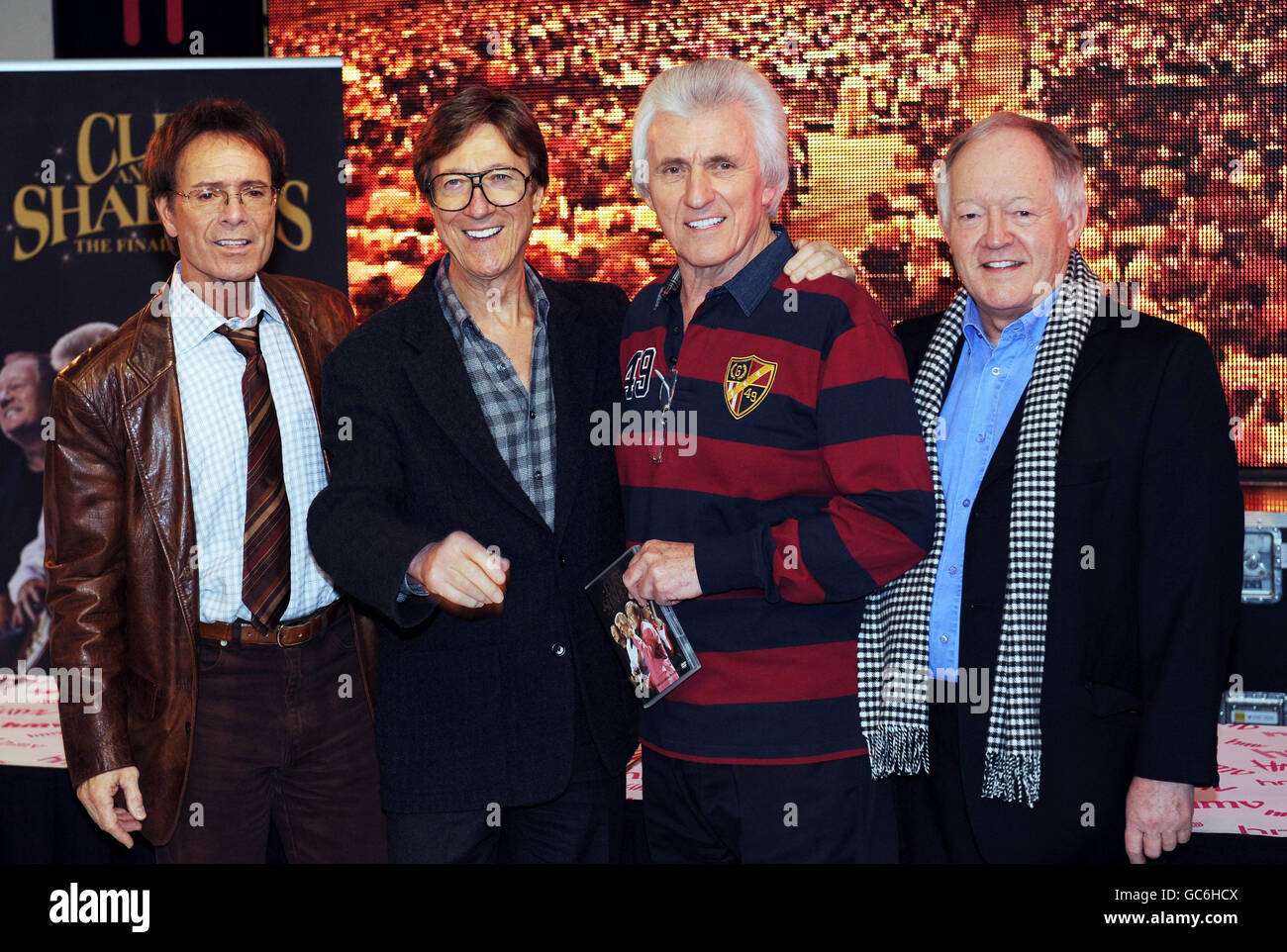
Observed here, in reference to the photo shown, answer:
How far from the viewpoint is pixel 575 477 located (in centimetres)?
207

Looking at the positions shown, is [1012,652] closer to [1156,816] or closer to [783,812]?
[1156,816]

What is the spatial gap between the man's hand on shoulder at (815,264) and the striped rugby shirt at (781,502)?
0.02m

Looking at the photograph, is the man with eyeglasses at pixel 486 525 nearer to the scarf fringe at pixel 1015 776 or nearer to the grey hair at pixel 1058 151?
the grey hair at pixel 1058 151

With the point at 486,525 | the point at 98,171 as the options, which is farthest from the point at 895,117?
the point at 486,525

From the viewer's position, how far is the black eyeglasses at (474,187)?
2.09 m

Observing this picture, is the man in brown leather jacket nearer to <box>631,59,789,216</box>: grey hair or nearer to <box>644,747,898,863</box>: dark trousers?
<box>644,747,898,863</box>: dark trousers

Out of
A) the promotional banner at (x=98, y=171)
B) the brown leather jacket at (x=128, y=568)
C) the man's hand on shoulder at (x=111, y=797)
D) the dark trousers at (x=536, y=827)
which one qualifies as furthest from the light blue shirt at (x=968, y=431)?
the promotional banner at (x=98, y=171)

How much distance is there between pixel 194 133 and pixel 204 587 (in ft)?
2.84

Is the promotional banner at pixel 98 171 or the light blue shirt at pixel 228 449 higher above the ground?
the promotional banner at pixel 98 171

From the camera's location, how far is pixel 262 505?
7.63ft

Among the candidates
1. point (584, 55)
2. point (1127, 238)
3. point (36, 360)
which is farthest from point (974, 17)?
point (36, 360)

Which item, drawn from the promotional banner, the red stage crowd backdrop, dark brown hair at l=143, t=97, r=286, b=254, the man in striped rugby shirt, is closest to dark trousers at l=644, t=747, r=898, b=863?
the man in striped rugby shirt

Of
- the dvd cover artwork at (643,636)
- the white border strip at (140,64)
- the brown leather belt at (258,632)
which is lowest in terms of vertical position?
the brown leather belt at (258,632)

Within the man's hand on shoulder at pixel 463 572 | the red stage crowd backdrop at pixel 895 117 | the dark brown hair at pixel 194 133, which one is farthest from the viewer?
the red stage crowd backdrop at pixel 895 117
